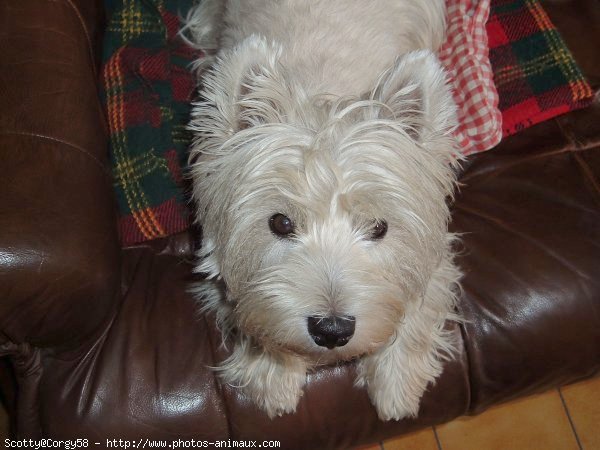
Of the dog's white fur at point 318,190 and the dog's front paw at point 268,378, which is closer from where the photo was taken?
the dog's white fur at point 318,190

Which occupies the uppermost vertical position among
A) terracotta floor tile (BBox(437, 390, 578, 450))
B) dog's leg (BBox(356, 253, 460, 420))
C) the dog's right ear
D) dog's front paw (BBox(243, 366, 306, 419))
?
the dog's right ear

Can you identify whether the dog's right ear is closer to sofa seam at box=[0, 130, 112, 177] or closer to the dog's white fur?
the dog's white fur

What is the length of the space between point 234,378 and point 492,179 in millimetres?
1398

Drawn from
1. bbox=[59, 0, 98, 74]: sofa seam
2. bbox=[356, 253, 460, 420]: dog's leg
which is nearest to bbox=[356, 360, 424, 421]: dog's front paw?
bbox=[356, 253, 460, 420]: dog's leg

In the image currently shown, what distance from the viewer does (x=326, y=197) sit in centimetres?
172

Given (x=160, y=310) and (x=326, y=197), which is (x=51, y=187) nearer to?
(x=160, y=310)

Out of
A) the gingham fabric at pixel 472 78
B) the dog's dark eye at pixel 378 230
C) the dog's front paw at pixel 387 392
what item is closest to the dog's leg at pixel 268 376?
the dog's front paw at pixel 387 392

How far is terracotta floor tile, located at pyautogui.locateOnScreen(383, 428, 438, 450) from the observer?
278 cm

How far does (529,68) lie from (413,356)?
4.97ft

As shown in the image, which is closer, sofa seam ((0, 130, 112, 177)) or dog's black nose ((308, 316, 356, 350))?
dog's black nose ((308, 316, 356, 350))

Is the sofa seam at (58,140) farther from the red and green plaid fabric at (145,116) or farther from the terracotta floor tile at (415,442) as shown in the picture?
the terracotta floor tile at (415,442)

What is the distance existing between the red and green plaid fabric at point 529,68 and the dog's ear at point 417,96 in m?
0.94

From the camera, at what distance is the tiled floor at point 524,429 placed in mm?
2764

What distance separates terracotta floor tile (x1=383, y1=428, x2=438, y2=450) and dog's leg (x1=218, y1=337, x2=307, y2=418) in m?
0.88
